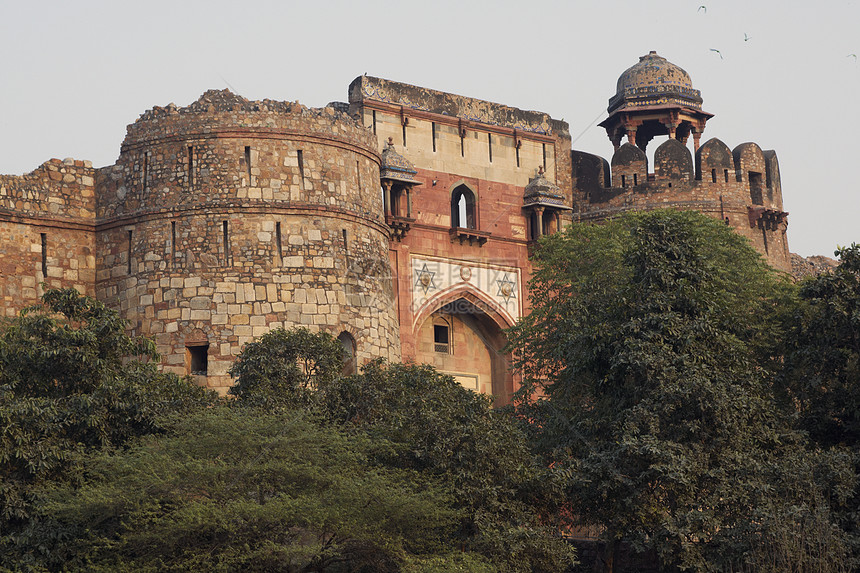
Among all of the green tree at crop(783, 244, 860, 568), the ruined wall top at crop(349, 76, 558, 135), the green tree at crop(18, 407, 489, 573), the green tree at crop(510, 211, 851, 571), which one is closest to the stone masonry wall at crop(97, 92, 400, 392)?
the green tree at crop(510, 211, 851, 571)

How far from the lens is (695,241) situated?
18500 millimetres

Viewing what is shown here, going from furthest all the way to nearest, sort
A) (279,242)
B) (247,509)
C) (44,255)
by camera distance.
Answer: (44,255) → (279,242) → (247,509)

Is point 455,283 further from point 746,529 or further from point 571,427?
point 746,529

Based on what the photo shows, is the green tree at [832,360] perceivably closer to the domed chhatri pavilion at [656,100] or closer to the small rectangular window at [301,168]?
the small rectangular window at [301,168]

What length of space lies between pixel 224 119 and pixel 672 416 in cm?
833

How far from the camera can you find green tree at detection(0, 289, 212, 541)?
15.3m

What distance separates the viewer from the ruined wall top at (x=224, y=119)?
21.0 m

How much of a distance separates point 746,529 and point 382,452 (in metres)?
4.10

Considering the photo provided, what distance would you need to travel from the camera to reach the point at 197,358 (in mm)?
20375

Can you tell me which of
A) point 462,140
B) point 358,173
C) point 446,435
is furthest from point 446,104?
point 446,435

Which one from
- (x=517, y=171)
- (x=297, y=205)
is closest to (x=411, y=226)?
(x=517, y=171)


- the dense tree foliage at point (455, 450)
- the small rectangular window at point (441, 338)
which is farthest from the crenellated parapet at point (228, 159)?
the small rectangular window at point (441, 338)

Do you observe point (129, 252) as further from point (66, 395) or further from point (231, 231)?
point (66, 395)

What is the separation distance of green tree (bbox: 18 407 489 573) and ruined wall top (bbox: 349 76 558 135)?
10.9 m
